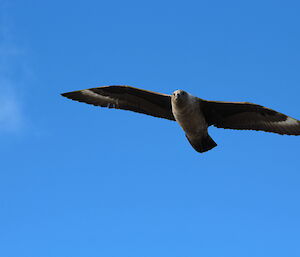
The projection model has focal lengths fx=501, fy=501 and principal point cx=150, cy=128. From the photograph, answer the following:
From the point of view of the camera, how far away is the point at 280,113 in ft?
40.6

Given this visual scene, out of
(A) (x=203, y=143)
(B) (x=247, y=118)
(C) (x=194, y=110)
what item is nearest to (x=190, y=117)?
(C) (x=194, y=110)

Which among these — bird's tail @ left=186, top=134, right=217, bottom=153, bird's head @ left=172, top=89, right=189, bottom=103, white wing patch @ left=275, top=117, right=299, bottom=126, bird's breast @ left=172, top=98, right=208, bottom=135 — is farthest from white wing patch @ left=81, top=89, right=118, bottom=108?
white wing patch @ left=275, top=117, right=299, bottom=126

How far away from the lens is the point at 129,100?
42.8ft

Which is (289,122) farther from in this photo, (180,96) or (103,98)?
(103,98)

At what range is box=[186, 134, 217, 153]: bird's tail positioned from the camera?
12.4 meters

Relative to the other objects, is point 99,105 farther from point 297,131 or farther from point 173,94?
point 297,131

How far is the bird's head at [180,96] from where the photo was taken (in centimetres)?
1152

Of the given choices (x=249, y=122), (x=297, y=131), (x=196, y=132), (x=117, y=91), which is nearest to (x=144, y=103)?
(x=117, y=91)

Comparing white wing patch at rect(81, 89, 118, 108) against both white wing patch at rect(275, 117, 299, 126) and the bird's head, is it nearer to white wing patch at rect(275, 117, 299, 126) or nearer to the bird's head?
the bird's head

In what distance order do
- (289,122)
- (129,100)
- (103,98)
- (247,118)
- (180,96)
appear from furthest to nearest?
1. (103,98)
2. (129,100)
3. (247,118)
4. (289,122)
5. (180,96)

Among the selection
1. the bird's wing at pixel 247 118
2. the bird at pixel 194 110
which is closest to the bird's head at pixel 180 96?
the bird at pixel 194 110

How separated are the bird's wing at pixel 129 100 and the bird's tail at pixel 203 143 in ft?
3.13

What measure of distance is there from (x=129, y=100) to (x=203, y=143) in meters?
2.24

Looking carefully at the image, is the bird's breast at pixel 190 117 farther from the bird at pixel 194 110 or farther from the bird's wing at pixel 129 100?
the bird's wing at pixel 129 100
